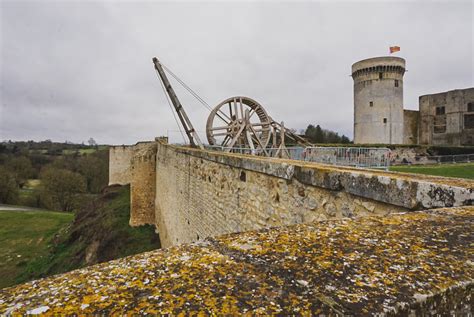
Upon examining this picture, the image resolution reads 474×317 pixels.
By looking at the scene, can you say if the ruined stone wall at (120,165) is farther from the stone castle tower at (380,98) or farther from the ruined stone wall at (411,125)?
the ruined stone wall at (411,125)

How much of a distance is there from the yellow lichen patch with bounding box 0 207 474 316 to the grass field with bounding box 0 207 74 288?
1757cm

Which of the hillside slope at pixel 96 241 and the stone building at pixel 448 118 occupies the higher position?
the stone building at pixel 448 118

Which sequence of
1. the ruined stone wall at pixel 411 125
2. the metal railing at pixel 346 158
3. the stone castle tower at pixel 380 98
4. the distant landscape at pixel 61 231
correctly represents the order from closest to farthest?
the metal railing at pixel 346 158 → the distant landscape at pixel 61 231 → the stone castle tower at pixel 380 98 → the ruined stone wall at pixel 411 125

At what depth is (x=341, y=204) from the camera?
2.71 m

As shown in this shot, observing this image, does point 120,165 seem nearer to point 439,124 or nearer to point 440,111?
point 439,124

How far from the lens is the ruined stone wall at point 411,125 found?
33.0 meters

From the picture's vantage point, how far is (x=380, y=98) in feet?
89.0

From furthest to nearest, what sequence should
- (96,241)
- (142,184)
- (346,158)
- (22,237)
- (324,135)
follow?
(324,135)
(22,237)
(142,184)
(96,241)
(346,158)

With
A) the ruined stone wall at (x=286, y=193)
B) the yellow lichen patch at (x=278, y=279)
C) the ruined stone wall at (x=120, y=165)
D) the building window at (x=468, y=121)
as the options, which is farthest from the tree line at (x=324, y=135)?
the yellow lichen patch at (x=278, y=279)

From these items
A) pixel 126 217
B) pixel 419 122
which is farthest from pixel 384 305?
pixel 419 122

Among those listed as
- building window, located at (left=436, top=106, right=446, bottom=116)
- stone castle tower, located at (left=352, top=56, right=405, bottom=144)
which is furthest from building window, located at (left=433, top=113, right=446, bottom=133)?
stone castle tower, located at (left=352, top=56, right=405, bottom=144)

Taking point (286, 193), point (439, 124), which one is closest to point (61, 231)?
point (286, 193)

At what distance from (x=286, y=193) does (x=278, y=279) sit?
2.39m

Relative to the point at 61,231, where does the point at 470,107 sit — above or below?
above
